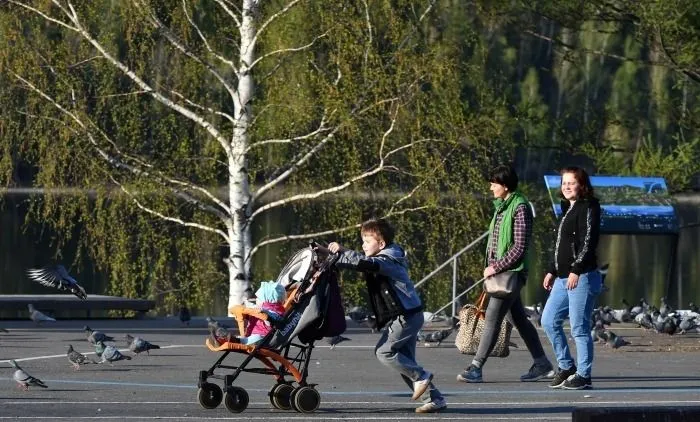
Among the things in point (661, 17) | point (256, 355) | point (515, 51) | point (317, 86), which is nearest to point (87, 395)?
point (256, 355)

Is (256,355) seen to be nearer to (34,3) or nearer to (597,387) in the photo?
(597,387)

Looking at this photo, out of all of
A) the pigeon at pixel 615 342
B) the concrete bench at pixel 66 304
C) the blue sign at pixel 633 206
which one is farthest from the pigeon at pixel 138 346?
the blue sign at pixel 633 206

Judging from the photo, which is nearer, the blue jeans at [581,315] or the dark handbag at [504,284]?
the blue jeans at [581,315]

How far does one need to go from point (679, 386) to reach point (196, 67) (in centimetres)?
1258

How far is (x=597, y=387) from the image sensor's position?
13.0 metres

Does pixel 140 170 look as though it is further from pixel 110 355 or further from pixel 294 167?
pixel 110 355

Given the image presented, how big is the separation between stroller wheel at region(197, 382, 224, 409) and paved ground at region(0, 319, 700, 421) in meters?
0.07

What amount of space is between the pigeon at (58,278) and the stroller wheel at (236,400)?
340 inches

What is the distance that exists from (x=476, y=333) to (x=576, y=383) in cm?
144

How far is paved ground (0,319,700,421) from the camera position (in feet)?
35.7

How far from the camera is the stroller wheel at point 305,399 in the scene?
1078 cm

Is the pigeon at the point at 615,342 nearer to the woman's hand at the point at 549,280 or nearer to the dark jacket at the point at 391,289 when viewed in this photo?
the woman's hand at the point at 549,280

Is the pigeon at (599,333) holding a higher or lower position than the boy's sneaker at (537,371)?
lower

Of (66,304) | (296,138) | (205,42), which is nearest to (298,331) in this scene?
(66,304)
